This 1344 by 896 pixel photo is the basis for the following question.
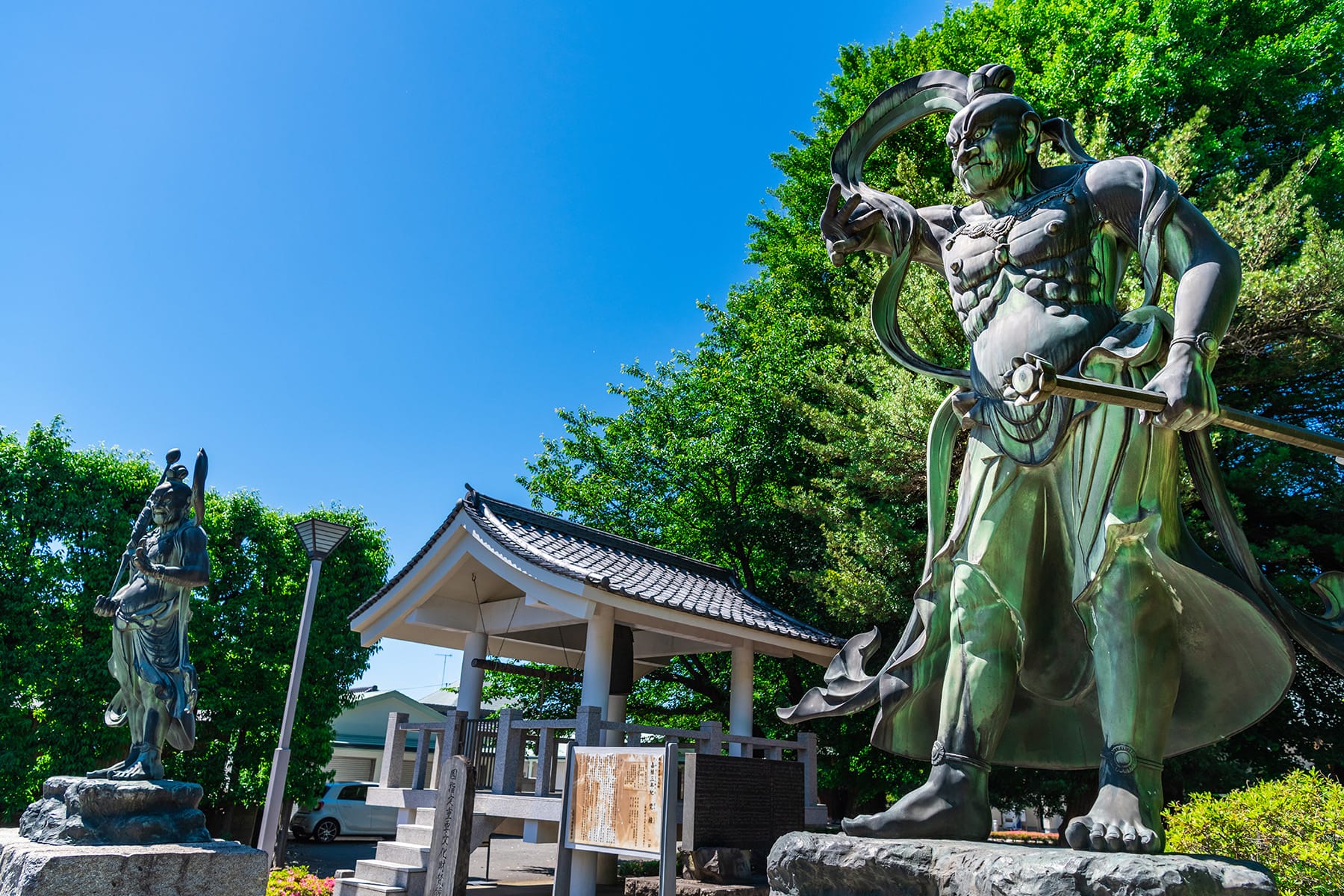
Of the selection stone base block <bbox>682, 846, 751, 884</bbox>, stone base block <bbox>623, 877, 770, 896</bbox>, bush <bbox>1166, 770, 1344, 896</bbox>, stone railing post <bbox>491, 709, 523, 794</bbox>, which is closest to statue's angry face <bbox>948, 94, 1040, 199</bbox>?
bush <bbox>1166, 770, 1344, 896</bbox>

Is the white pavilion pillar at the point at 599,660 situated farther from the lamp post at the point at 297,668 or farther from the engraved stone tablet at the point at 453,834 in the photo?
the lamp post at the point at 297,668

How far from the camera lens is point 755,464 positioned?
16.0 metres

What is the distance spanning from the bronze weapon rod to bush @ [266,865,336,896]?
33.0 ft

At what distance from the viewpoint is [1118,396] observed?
Answer: 7.32ft

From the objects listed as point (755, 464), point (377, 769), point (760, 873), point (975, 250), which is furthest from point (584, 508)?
point (377, 769)

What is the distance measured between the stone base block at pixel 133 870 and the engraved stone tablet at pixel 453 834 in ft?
5.56

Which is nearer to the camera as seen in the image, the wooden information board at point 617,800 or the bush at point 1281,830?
the bush at point 1281,830

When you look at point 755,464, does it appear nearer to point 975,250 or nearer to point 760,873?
point 760,873

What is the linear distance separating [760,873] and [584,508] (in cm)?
1041

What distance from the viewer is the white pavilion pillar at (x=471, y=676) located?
475 inches

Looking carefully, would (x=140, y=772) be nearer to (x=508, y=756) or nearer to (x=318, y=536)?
(x=508, y=756)

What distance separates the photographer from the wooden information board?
290 inches

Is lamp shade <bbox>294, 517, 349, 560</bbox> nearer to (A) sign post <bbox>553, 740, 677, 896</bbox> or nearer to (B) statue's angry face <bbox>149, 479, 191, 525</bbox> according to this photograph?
(B) statue's angry face <bbox>149, 479, 191, 525</bbox>

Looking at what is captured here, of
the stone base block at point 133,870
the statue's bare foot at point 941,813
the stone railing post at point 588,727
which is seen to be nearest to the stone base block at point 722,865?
the stone railing post at point 588,727
